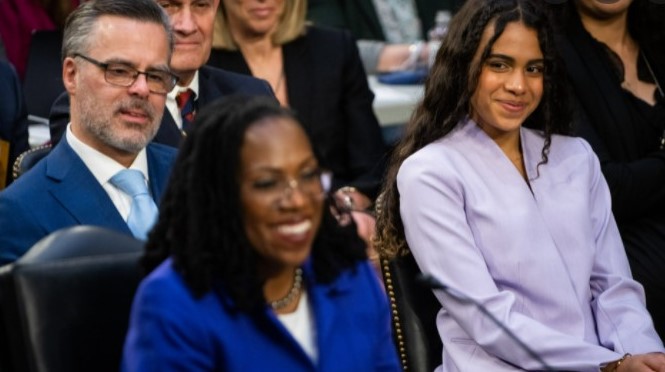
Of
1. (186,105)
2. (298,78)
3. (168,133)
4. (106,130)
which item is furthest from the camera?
(298,78)

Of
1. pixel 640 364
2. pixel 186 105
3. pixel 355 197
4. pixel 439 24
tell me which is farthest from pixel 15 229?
pixel 439 24

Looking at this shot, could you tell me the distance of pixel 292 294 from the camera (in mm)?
2086

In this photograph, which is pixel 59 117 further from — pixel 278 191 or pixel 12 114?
pixel 278 191

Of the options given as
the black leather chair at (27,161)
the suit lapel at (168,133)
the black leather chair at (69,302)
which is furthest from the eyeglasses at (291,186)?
the suit lapel at (168,133)

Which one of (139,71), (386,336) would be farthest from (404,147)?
(386,336)

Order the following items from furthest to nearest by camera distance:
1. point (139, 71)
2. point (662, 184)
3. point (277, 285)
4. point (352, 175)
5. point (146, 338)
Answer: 1. point (352, 175)
2. point (662, 184)
3. point (139, 71)
4. point (277, 285)
5. point (146, 338)

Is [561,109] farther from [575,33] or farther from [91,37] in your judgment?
[91,37]

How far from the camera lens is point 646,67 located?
12.6 feet

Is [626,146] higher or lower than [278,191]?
lower

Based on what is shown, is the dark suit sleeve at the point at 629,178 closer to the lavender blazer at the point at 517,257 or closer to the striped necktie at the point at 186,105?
the lavender blazer at the point at 517,257

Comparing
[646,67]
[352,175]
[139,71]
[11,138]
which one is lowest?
[352,175]

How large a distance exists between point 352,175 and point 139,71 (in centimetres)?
137

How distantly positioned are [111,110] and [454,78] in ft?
2.35

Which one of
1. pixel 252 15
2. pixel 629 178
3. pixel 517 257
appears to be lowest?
Answer: pixel 629 178
